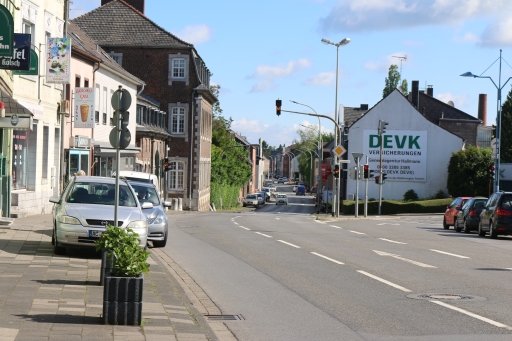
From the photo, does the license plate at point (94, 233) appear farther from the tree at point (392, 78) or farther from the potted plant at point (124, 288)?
the tree at point (392, 78)

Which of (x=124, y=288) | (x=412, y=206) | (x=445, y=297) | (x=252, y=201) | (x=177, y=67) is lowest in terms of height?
(x=252, y=201)

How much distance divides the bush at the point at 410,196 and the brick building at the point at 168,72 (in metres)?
19.5

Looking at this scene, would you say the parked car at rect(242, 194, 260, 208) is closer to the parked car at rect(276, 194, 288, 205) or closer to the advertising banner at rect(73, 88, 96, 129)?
the parked car at rect(276, 194, 288, 205)

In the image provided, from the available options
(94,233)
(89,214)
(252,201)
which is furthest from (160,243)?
(252,201)

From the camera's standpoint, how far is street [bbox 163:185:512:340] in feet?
32.7

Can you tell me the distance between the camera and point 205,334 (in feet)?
29.8

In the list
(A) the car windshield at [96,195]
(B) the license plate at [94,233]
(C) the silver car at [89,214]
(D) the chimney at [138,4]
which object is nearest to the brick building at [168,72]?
(D) the chimney at [138,4]

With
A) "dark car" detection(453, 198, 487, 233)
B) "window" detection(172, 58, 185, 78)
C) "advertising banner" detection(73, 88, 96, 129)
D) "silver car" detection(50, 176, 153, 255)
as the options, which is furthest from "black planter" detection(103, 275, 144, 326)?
"window" detection(172, 58, 185, 78)

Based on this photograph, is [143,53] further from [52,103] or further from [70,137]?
[52,103]

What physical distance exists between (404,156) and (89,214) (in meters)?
64.8

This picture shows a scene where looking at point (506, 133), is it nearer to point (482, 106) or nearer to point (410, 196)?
point (482, 106)

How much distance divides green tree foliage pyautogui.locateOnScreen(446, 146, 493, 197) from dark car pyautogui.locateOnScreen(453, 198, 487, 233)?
37.7m

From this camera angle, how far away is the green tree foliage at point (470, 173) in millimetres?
72875

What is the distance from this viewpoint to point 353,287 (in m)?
13.8
